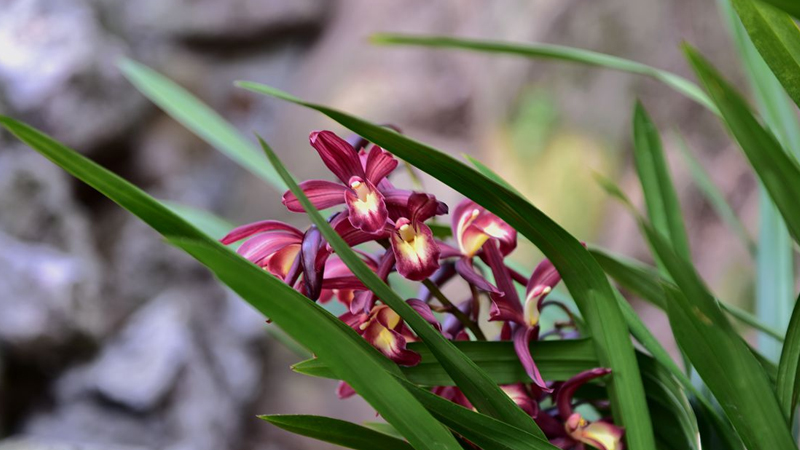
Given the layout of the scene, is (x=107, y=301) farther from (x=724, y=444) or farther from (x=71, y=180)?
(x=724, y=444)

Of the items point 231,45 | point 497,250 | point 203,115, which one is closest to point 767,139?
point 497,250

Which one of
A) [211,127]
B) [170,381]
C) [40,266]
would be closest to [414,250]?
[211,127]

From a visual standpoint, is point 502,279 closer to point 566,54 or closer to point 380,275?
point 380,275

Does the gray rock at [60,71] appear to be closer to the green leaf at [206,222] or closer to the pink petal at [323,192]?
the green leaf at [206,222]

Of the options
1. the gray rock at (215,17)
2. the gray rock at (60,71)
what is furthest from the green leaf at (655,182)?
the gray rock at (215,17)

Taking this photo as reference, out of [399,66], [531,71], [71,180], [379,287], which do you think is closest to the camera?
[379,287]
